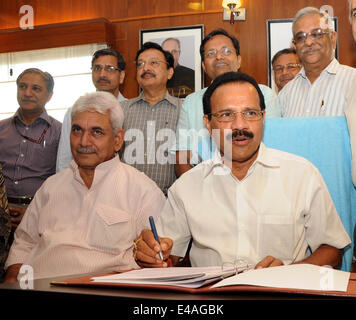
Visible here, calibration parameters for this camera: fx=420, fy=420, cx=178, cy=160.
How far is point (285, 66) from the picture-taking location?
3631 mm

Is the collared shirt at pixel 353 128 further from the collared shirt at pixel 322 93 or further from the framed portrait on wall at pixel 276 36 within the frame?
the framed portrait on wall at pixel 276 36

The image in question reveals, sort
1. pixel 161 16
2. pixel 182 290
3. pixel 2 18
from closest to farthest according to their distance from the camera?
pixel 182 290 < pixel 161 16 < pixel 2 18

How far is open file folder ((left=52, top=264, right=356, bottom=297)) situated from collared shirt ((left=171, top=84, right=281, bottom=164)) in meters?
1.73

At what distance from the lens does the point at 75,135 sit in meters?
1.95

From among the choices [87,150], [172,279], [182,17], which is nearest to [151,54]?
[87,150]

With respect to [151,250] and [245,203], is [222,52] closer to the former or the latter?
[245,203]

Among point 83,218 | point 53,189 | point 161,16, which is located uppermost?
point 161,16

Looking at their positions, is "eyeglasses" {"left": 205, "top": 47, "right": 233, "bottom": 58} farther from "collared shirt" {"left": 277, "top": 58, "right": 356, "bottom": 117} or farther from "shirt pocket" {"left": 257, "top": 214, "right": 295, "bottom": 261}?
"shirt pocket" {"left": 257, "top": 214, "right": 295, "bottom": 261}

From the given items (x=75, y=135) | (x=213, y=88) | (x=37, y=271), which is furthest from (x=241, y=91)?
(x=37, y=271)

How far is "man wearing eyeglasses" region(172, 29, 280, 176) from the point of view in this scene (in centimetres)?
258

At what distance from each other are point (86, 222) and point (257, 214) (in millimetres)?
741

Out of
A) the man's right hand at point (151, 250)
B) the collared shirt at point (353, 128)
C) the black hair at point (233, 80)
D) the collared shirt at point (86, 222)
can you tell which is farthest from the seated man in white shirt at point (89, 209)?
the collared shirt at point (353, 128)

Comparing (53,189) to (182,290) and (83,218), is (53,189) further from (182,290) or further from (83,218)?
(182,290)

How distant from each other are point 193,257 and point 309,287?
87 centimetres
